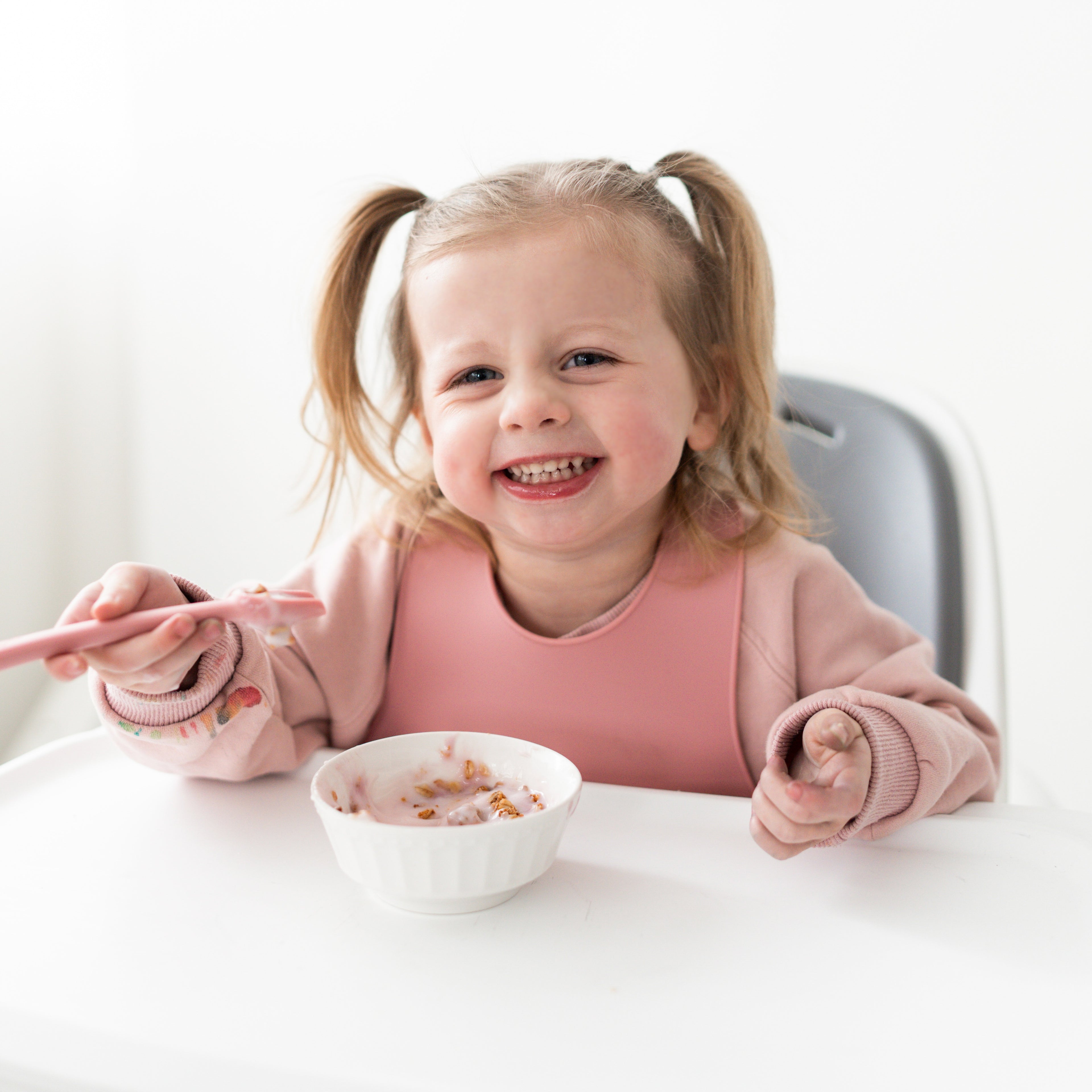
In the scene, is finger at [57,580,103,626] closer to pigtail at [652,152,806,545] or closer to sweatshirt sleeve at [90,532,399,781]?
sweatshirt sleeve at [90,532,399,781]

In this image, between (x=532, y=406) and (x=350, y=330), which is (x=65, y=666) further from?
(x=350, y=330)

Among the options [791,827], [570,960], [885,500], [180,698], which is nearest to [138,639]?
[180,698]

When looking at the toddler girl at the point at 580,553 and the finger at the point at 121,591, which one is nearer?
the finger at the point at 121,591

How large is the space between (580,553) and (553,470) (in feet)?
0.43

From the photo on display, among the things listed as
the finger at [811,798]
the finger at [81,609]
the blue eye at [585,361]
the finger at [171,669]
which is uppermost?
the blue eye at [585,361]

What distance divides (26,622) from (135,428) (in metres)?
0.43

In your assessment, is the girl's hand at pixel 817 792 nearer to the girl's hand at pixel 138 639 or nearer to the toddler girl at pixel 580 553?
the toddler girl at pixel 580 553

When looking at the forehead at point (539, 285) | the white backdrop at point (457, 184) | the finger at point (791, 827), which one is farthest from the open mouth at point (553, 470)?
the white backdrop at point (457, 184)

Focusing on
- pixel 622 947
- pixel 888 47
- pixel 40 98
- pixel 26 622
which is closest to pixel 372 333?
pixel 40 98

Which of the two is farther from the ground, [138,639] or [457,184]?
[457,184]

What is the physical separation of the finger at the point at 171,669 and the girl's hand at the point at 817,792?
333 mm

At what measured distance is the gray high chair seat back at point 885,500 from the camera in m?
1.00

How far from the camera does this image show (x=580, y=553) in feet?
2.94

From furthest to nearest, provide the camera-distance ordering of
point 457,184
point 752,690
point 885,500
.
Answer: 1. point 457,184
2. point 885,500
3. point 752,690
